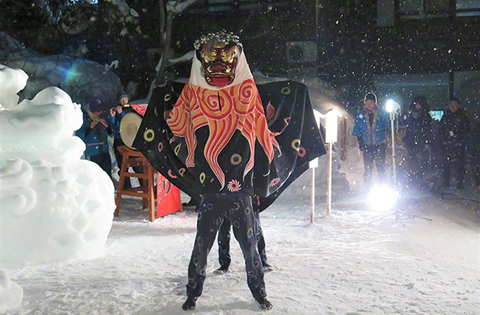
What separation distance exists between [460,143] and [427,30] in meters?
5.03

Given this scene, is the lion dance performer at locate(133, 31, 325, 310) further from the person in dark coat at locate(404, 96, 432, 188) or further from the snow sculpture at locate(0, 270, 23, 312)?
the person in dark coat at locate(404, 96, 432, 188)

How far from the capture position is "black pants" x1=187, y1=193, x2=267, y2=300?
302cm

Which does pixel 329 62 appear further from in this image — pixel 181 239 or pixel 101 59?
pixel 181 239

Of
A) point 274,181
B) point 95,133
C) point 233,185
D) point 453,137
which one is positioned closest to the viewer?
point 233,185

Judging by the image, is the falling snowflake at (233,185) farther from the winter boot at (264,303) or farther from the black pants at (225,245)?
the black pants at (225,245)

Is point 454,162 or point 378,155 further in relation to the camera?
point 454,162

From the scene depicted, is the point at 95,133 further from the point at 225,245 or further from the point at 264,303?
the point at 264,303

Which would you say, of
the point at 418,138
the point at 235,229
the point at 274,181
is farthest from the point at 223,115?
the point at 418,138

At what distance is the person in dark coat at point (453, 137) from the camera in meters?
8.12

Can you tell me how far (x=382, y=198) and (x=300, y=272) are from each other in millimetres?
3686

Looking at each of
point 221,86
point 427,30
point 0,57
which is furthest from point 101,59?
point 221,86

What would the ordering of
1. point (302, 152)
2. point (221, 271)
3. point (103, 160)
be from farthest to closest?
point (103, 160)
point (221, 271)
point (302, 152)

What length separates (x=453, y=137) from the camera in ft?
26.8

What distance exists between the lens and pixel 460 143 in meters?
8.16
